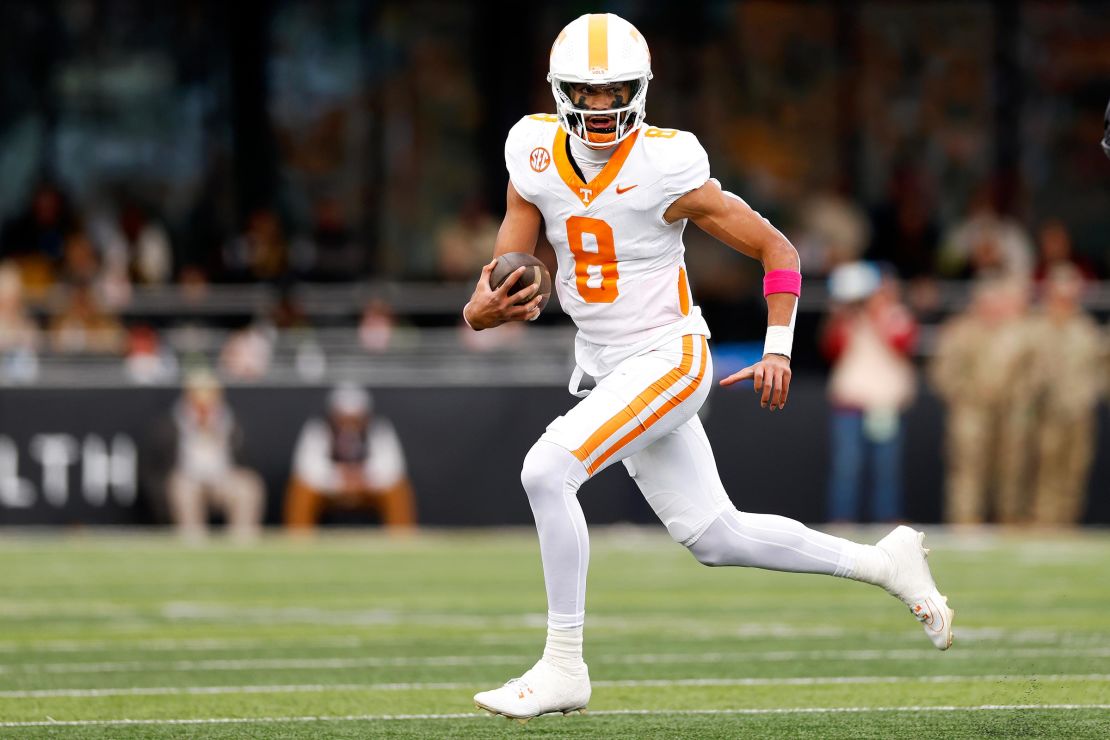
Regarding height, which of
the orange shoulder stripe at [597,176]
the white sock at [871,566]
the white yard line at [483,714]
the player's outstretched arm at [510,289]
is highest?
the orange shoulder stripe at [597,176]

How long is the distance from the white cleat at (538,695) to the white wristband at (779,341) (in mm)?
1058

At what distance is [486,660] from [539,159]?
2.45 m

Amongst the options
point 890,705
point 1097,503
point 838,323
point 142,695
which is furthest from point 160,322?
point 890,705

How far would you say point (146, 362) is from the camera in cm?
1553

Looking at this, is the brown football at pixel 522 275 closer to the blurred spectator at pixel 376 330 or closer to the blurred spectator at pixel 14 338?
the blurred spectator at pixel 14 338

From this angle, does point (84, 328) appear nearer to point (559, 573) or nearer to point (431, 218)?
point (431, 218)

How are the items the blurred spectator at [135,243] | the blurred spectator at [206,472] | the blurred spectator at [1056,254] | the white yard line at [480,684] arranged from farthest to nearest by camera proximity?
1. the blurred spectator at [135,243]
2. the blurred spectator at [1056,254]
3. the blurred spectator at [206,472]
4. the white yard line at [480,684]

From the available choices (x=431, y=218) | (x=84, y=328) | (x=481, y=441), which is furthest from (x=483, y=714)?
(x=431, y=218)

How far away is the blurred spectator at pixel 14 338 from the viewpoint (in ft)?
50.4

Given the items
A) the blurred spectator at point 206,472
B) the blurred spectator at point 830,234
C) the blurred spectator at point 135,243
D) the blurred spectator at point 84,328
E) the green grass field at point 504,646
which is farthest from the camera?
the blurred spectator at point 135,243

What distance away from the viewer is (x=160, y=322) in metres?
17.5

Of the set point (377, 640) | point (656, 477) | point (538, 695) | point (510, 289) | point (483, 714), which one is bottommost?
point (377, 640)

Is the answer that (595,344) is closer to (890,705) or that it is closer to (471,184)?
(890,705)

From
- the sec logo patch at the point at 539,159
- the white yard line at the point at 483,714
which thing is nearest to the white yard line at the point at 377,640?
the white yard line at the point at 483,714
